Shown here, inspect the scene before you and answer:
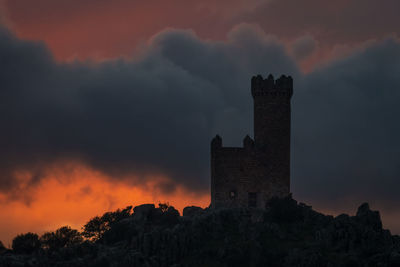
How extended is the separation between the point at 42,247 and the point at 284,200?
34.0m

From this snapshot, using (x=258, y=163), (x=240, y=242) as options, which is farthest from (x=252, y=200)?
(x=240, y=242)

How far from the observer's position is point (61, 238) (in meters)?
103

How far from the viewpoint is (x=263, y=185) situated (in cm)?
9800

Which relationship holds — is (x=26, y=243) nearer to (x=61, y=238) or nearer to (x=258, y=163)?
(x=61, y=238)

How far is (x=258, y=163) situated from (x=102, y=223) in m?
26.9

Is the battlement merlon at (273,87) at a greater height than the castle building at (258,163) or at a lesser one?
greater

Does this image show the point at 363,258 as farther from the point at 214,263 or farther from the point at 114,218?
the point at 114,218

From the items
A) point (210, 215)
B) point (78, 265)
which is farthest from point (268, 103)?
point (78, 265)

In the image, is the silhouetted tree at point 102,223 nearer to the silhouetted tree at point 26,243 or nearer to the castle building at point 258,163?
the silhouetted tree at point 26,243

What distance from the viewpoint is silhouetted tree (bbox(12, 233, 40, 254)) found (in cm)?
9900

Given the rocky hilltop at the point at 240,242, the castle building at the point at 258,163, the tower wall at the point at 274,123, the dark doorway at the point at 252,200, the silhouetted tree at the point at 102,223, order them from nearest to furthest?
the rocky hilltop at the point at 240,242 → the castle building at the point at 258,163 → the dark doorway at the point at 252,200 → the tower wall at the point at 274,123 → the silhouetted tree at the point at 102,223

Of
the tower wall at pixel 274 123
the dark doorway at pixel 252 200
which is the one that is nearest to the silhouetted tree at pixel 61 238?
the dark doorway at pixel 252 200

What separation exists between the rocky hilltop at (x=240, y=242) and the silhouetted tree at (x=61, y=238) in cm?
217

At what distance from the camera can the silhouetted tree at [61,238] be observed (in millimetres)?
101062
